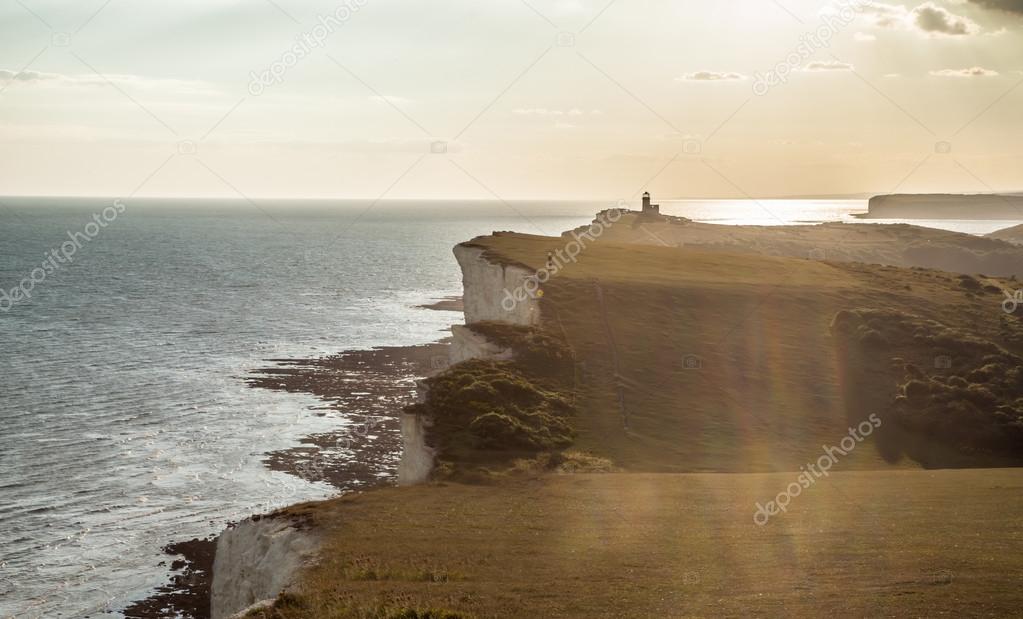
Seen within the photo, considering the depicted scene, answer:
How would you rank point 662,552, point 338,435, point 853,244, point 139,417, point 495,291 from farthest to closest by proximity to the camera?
point 853,244
point 495,291
point 139,417
point 338,435
point 662,552

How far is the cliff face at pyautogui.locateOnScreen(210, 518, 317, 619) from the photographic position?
77.0ft

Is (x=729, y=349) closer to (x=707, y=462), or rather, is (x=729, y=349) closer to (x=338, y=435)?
(x=707, y=462)

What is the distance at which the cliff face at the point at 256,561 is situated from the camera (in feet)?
77.0

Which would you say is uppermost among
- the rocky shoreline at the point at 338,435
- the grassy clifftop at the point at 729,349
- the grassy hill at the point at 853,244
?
the grassy hill at the point at 853,244

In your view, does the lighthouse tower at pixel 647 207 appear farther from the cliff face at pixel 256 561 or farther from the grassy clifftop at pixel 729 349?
the cliff face at pixel 256 561

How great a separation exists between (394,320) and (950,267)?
262ft

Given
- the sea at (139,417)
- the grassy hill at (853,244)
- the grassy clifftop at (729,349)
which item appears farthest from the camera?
the grassy hill at (853,244)

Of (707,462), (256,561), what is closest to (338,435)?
(707,462)

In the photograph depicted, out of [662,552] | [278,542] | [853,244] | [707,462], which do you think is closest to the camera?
[662,552]

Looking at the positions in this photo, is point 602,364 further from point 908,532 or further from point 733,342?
point 908,532

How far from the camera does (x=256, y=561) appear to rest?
25375mm

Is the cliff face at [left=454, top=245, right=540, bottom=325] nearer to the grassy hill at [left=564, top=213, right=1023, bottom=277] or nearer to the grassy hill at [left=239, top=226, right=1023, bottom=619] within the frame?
the grassy hill at [left=239, top=226, right=1023, bottom=619]

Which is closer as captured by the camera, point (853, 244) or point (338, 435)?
point (338, 435)

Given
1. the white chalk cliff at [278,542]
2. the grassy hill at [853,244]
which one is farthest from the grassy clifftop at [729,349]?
the grassy hill at [853,244]
